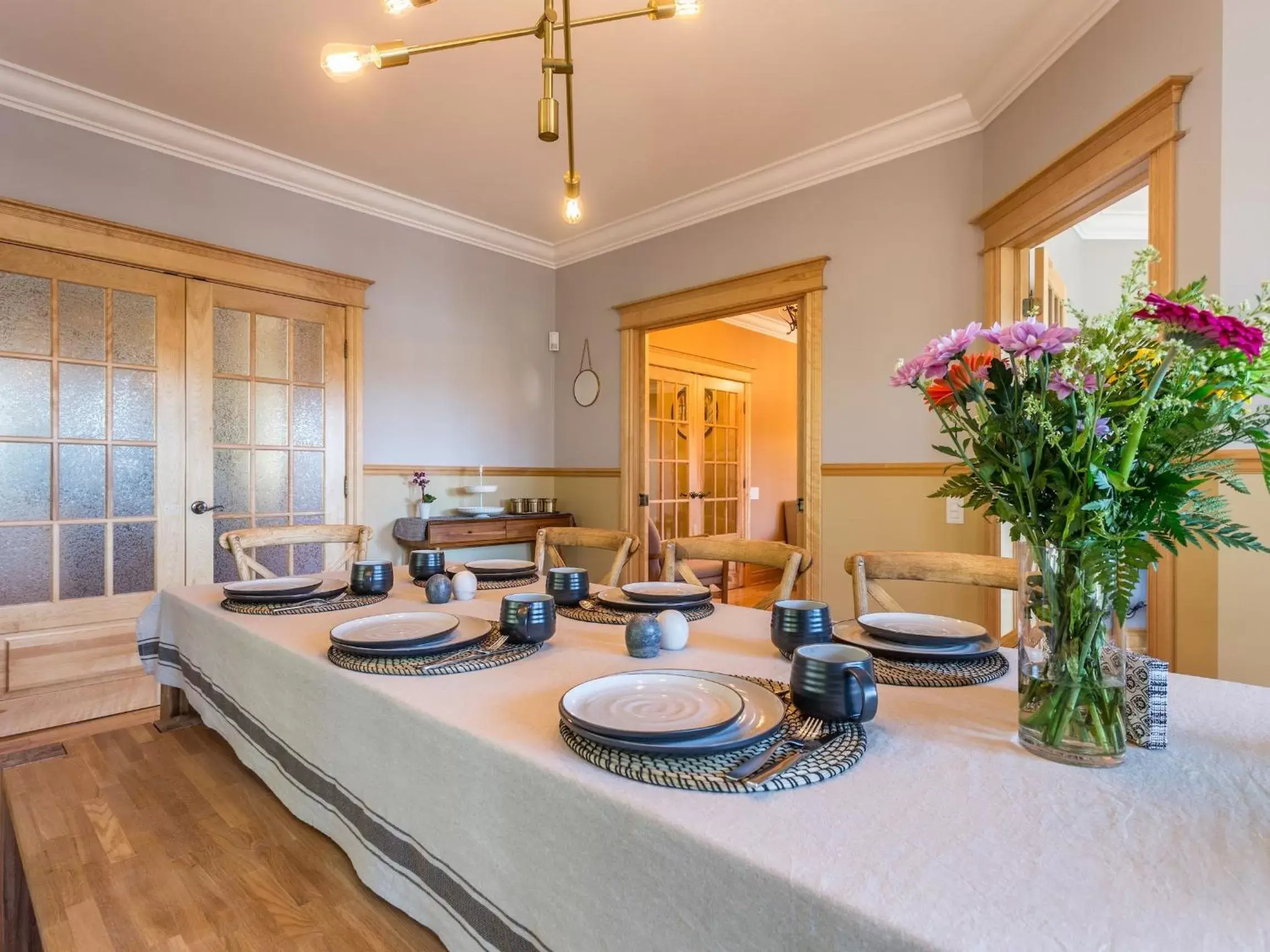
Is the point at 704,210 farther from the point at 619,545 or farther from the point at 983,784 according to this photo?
the point at 983,784

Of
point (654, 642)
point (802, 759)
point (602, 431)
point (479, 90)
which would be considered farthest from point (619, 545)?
point (602, 431)

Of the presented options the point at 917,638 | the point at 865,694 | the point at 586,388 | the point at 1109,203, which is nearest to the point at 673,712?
the point at 865,694

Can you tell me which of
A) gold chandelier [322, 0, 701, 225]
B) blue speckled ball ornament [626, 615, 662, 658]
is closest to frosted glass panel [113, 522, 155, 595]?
gold chandelier [322, 0, 701, 225]

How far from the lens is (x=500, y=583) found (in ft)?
5.82

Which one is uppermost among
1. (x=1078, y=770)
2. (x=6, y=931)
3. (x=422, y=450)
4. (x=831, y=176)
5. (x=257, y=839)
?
(x=831, y=176)

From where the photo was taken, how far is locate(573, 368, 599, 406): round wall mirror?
437cm

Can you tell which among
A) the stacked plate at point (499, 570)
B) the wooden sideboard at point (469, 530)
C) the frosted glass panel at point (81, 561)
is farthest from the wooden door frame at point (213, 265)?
the stacked plate at point (499, 570)

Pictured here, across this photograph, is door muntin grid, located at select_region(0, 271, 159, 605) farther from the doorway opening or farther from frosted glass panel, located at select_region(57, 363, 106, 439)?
the doorway opening

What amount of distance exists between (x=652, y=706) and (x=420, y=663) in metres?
0.40

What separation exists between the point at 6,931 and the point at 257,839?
0.64 m

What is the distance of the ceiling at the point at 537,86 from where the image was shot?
227 centimetres

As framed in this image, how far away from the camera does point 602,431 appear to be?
432 centimetres

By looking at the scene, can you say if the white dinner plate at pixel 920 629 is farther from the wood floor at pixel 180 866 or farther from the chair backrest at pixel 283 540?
the chair backrest at pixel 283 540

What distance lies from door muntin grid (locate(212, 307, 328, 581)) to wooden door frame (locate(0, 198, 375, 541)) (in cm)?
14
